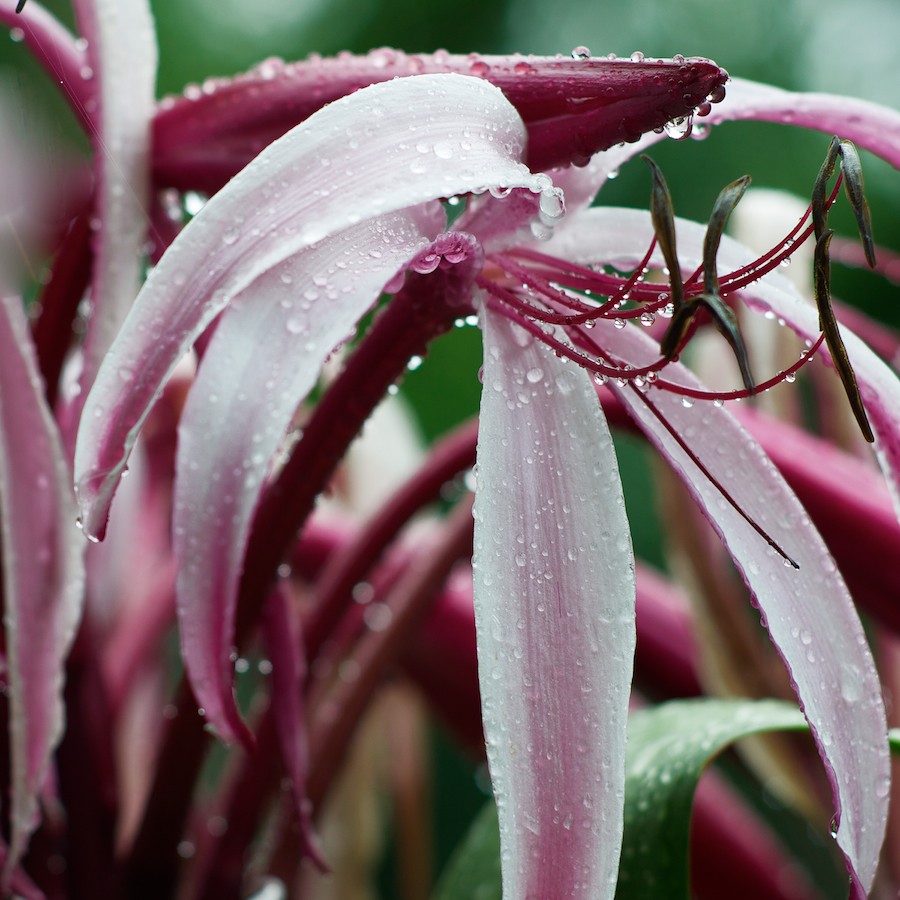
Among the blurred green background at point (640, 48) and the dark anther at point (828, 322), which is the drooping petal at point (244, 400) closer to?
the dark anther at point (828, 322)

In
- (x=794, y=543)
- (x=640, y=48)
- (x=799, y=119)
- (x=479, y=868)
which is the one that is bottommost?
(x=479, y=868)

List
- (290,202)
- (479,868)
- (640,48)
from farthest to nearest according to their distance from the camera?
(640,48), (479,868), (290,202)

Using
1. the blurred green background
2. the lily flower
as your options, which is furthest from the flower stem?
the blurred green background

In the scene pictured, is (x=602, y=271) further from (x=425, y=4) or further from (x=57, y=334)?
(x=425, y=4)

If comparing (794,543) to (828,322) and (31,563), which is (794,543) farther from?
(31,563)

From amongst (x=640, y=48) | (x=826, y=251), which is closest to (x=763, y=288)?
(x=826, y=251)
